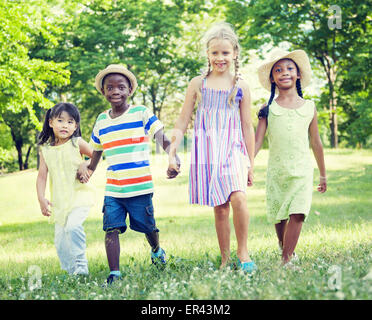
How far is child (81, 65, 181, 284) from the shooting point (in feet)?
14.7

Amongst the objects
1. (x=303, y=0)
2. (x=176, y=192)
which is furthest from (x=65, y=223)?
(x=303, y=0)

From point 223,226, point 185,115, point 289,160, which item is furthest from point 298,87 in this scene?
point 223,226

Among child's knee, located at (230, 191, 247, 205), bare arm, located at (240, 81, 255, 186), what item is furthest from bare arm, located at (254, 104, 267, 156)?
child's knee, located at (230, 191, 247, 205)

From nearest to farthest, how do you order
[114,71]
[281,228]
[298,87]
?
[114,71] < [281,228] < [298,87]

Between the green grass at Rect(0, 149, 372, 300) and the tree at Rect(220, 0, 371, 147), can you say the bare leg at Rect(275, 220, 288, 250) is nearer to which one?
the green grass at Rect(0, 149, 372, 300)

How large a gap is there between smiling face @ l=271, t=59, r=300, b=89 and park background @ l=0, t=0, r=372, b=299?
809mm

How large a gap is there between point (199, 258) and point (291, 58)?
2.25 meters

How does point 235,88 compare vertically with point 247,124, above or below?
above

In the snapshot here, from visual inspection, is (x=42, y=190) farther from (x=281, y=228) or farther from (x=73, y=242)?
(x=281, y=228)

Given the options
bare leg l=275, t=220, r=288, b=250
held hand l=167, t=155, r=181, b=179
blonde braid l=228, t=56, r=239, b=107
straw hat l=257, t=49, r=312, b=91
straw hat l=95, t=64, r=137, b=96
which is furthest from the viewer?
bare leg l=275, t=220, r=288, b=250

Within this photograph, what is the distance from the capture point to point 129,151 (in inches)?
177

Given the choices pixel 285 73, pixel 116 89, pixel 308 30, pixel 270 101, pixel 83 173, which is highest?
pixel 308 30
